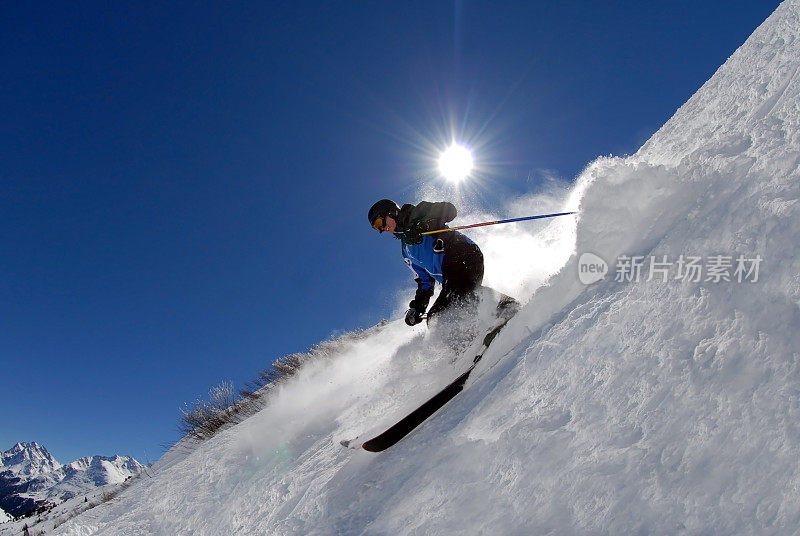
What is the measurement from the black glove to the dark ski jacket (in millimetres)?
210

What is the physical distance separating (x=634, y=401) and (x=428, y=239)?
13.6 feet

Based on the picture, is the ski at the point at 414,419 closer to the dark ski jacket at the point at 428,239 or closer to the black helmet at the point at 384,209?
the dark ski jacket at the point at 428,239

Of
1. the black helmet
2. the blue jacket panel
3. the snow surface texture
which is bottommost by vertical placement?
the snow surface texture

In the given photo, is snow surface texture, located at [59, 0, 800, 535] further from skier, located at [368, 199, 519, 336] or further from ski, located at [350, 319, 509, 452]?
skier, located at [368, 199, 519, 336]

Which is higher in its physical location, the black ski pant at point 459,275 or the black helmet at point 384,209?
the black helmet at point 384,209

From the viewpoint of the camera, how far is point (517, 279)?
6.71m

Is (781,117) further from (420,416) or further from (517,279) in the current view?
(517,279)

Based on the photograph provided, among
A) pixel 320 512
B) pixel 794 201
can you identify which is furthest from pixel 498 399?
pixel 794 201

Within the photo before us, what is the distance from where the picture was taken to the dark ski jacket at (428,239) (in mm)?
6039

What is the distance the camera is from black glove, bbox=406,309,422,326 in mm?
6172

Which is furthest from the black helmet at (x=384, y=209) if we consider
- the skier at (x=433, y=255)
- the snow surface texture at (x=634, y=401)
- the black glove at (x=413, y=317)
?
the snow surface texture at (x=634, y=401)

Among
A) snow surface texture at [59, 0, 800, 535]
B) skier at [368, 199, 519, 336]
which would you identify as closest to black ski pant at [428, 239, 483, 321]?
skier at [368, 199, 519, 336]

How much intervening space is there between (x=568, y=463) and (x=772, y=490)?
31.1 inches

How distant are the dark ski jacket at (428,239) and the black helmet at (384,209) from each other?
0.09m
